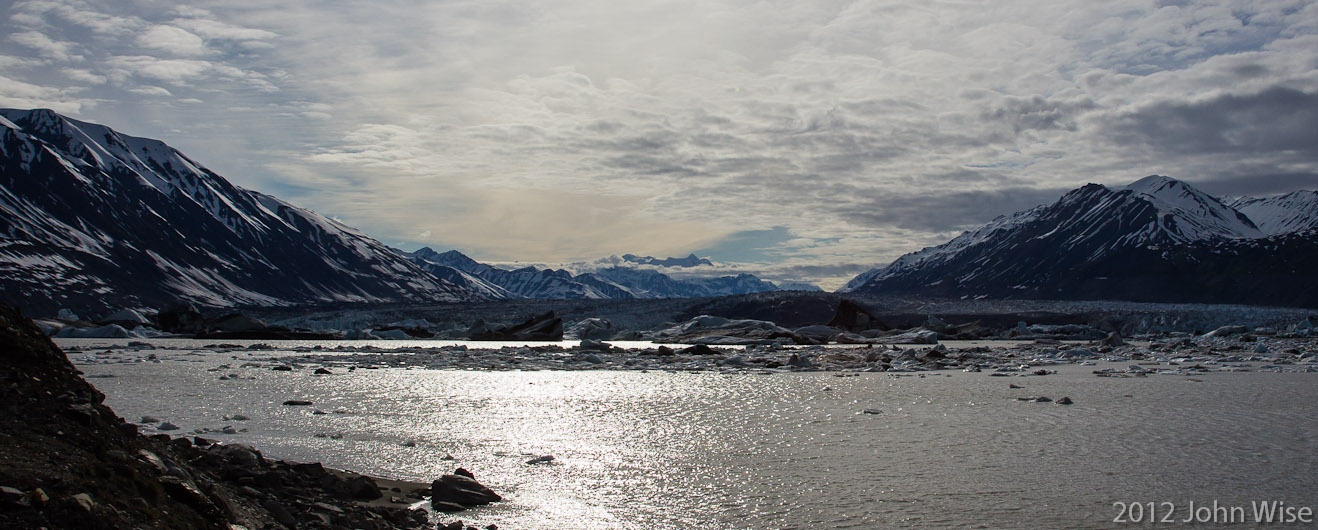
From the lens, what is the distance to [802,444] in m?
13.3

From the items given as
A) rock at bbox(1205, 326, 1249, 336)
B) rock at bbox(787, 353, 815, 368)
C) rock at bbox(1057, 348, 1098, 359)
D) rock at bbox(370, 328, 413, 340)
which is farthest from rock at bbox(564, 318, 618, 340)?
rock at bbox(1205, 326, 1249, 336)

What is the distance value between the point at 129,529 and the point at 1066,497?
9035mm

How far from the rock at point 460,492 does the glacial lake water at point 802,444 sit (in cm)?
22

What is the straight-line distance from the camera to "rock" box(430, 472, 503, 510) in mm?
9328

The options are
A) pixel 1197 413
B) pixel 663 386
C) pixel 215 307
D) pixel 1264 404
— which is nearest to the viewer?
pixel 1197 413

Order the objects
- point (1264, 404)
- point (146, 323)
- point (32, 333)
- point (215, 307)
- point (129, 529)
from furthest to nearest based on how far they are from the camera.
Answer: point (215, 307), point (146, 323), point (1264, 404), point (32, 333), point (129, 529)

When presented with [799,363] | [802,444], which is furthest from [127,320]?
[802,444]

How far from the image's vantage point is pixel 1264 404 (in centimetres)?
1783

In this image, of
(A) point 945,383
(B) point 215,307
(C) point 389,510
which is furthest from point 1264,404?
(B) point 215,307

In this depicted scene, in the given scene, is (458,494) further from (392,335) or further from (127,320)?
(127,320)

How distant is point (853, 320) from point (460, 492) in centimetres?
7000

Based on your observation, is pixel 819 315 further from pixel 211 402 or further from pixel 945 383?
pixel 211 402

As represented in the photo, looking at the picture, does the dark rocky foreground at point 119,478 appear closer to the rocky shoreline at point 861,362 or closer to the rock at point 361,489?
the rock at point 361,489

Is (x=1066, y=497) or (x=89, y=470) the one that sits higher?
(x=89, y=470)
